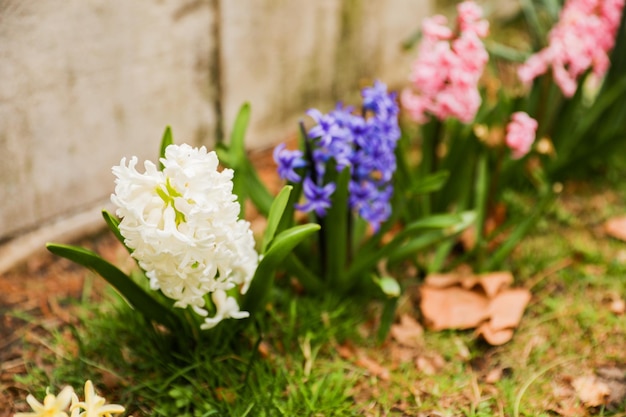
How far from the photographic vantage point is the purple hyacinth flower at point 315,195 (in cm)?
195

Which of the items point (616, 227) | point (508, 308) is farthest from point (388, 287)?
point (616, 227)

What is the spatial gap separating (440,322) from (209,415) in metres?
0.84

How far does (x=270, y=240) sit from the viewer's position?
1828 mm

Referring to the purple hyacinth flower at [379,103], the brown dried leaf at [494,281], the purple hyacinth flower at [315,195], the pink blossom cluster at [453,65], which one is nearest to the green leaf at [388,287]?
the purple hyacinth flower at [315,195]

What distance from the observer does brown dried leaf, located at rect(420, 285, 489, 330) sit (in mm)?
2193

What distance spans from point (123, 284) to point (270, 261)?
0.40m

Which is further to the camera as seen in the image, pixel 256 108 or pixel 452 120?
pixel 256 108

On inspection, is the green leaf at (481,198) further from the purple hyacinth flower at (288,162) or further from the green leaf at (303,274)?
the purple hyacinth flower at (288,162)

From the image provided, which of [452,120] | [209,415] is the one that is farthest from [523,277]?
[209,415]

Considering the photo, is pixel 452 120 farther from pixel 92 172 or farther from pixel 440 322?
pixel 92 172

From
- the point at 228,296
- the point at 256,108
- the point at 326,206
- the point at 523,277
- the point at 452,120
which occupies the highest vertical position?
the point at 256,108

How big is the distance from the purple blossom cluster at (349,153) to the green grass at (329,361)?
388 mm

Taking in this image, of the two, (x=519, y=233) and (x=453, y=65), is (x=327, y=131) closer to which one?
(x=453, y=65)

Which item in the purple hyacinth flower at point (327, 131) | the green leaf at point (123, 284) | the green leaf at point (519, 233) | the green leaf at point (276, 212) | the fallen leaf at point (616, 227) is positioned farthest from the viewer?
the fallen leaf at point (616, 227)
